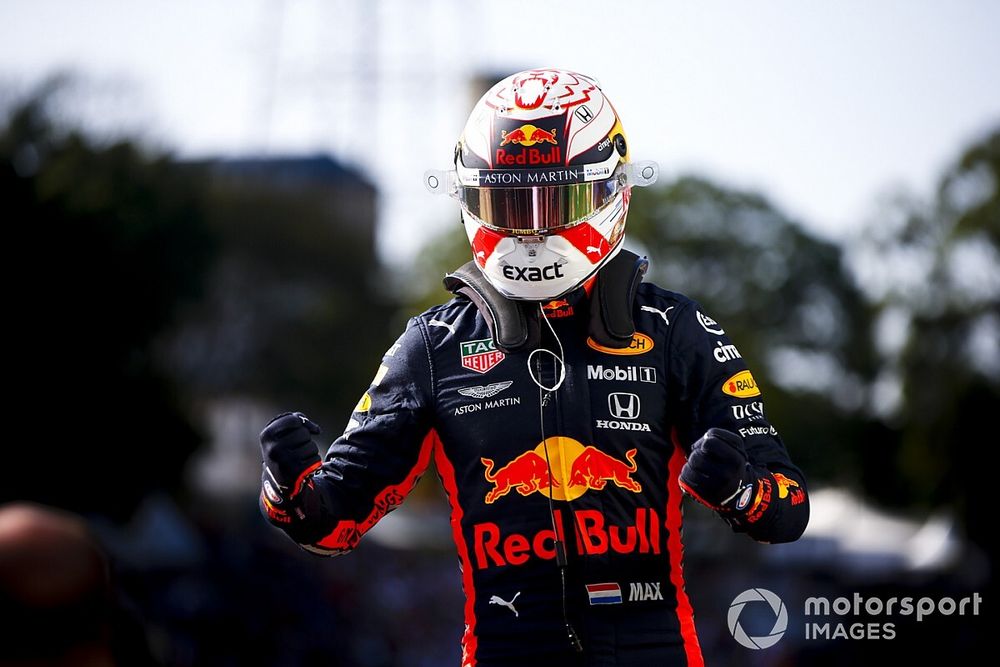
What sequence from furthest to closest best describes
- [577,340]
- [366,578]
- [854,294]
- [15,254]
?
[854,294]
[366,578]
[15,254]
[577,340]

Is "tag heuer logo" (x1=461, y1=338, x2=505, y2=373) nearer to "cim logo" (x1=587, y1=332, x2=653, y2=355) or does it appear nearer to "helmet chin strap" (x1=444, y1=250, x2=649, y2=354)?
"helmet chin strap" (x1=444, y1=250, x2=649, y2=354)

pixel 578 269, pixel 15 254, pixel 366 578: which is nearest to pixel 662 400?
pixel 578 269

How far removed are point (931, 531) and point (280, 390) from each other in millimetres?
24931

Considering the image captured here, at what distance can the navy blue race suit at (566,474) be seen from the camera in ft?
14.0

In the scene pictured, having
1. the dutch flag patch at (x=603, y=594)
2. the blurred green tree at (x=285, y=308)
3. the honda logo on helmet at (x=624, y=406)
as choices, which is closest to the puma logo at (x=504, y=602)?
the dutch flag patch at (x=603, y=594)

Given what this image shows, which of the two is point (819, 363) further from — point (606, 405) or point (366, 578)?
point (606, 405)

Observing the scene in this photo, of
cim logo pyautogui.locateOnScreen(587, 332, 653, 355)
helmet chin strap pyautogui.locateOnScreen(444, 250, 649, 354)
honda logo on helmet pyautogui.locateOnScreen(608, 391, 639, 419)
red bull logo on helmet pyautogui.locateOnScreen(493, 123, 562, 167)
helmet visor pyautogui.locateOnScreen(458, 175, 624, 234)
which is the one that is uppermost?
red bull logo on helmet pyautogui.locateOnScreen(493, 123, 562, 167)

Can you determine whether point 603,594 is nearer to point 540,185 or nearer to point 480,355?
point 480,355

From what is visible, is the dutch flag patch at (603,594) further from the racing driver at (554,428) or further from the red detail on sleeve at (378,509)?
the red detail on sleeve at (378,509)

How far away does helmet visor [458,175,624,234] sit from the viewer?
4676 millimetres

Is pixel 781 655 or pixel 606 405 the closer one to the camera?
pixel 606 405

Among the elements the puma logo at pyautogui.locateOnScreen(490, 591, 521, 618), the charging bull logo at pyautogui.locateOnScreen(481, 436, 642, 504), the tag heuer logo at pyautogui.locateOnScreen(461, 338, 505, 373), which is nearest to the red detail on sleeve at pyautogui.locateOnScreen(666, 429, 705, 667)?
the charging bull logo at pyautogui.locateOnScreen(481, 436, 642, 504)

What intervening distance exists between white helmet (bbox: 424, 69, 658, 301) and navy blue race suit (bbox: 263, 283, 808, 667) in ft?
0.72

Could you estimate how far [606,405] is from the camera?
4406 mm
